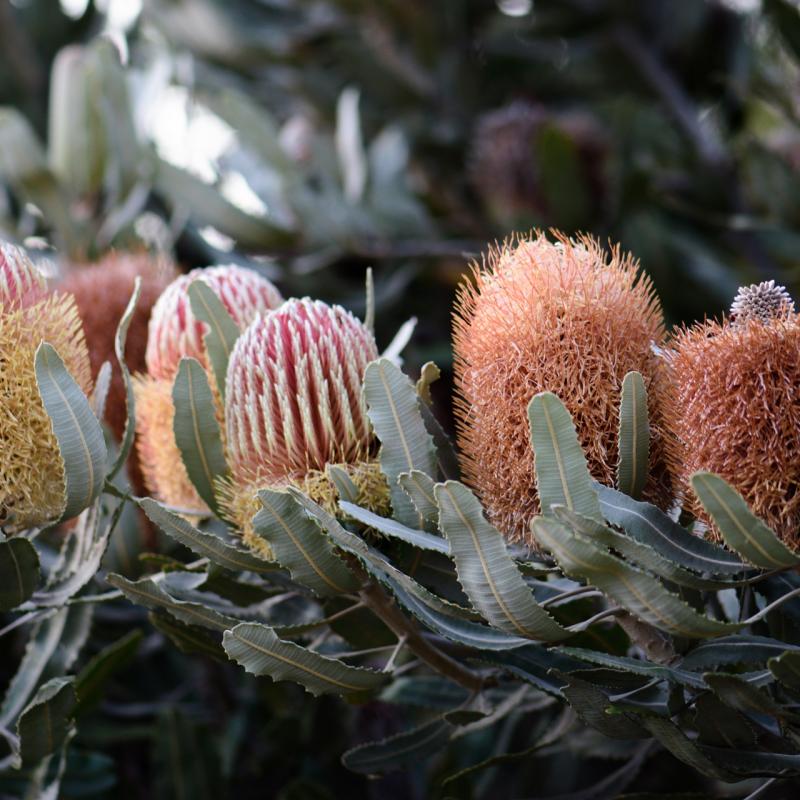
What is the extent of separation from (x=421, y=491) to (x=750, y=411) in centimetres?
30

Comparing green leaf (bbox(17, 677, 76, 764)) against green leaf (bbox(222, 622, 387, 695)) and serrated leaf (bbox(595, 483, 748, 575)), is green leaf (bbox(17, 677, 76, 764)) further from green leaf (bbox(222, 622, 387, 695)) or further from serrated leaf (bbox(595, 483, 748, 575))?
serrated leaf (bbox(595, 483, 748, 575))

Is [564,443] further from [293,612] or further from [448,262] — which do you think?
[448,262]

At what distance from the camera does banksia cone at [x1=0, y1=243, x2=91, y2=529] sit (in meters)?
1.05

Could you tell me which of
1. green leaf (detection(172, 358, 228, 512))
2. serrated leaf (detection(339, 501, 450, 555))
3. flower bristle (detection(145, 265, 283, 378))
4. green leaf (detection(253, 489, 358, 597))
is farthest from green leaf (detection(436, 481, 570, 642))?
flower bristle (detection(145, 265, 283, 378))

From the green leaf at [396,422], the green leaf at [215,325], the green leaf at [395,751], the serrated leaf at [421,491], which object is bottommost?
the green leaf at [395,751]

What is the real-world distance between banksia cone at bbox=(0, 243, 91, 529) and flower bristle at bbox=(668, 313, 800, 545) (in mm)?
623

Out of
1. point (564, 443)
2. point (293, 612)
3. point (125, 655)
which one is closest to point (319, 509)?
point (564, 443)

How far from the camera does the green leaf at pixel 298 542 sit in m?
1.01

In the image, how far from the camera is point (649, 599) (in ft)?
2.89

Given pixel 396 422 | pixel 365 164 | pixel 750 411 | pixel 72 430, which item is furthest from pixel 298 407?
pixel 365 164

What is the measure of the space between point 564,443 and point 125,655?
0.70 m

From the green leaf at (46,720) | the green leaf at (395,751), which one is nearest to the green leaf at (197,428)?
the green leaf at (46,720)

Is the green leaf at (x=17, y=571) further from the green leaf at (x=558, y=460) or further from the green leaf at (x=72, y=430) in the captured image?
the green leaf at (x=558, y=460)

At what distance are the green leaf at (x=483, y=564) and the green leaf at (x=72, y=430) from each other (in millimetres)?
367
